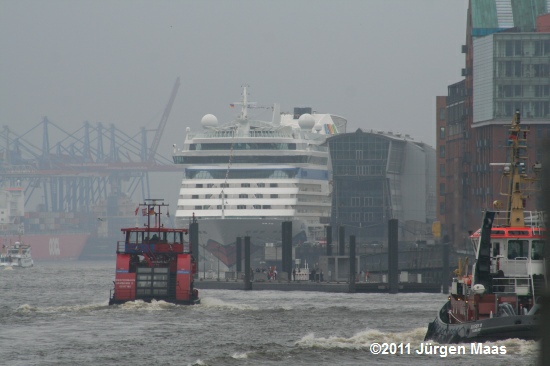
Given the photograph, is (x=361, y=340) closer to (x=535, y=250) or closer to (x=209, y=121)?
(x=535, y=250)

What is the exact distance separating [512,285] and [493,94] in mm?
85163

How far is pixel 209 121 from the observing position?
6097 inches

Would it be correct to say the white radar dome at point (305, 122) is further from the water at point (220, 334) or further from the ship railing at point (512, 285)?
the ship railing at point (512, 285)

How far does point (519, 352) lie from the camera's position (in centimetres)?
3142

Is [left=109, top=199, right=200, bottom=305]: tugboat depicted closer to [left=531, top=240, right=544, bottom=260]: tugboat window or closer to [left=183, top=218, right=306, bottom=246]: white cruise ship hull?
[left=531, top=240, right=544, bottom=260]: tugboat window

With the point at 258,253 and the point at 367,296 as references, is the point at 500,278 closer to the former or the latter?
the point at 367,296

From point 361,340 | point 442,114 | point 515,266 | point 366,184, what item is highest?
point 442,114

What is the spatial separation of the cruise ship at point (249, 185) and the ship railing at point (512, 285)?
105 metres

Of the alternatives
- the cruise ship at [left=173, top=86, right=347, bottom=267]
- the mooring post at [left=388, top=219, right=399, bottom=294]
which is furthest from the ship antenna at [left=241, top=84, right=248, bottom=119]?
the mooring post at [left=388, top=219, right=399, bottom=294]

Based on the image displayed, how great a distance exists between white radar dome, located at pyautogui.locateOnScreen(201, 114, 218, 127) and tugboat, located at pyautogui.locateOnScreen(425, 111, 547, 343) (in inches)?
4754

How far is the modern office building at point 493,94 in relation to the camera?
116 metres

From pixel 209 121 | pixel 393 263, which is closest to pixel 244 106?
pixel 209 121

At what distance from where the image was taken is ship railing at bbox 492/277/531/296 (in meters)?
32.3

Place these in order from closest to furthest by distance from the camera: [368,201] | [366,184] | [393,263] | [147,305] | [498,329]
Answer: [498,329] < [147,305] < [393,263] < [368,201] < [366,184]
